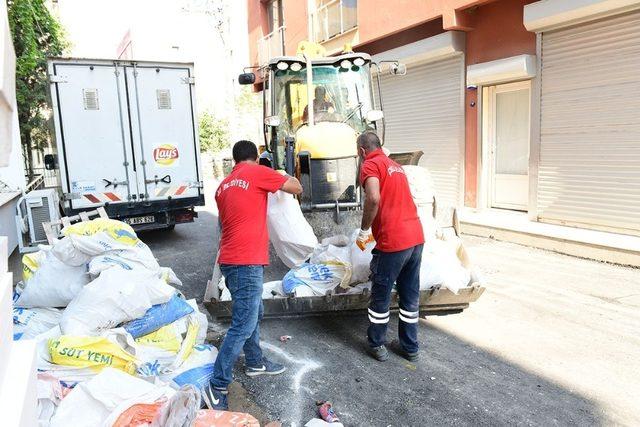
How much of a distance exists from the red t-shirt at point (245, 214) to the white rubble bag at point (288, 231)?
1.38 metres

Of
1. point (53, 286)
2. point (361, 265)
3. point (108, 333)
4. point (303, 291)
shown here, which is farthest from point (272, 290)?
point (53, 286)

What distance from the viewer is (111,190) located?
27.3 feet

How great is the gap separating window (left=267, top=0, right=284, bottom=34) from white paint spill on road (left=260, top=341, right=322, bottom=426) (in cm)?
1652

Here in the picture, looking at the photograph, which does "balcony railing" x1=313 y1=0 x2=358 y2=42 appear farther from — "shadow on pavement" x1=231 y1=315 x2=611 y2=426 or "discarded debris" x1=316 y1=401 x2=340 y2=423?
"discarded debris" x1=316 y1=401 x2=340 y2=423

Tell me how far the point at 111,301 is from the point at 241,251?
39.8 inches

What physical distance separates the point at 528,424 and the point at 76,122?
7372 mm

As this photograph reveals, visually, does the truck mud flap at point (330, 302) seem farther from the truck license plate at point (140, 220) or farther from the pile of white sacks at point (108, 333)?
the truck license plate at point (140, 220)

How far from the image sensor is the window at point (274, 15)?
18969mm

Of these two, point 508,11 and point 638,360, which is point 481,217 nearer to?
point 508,11

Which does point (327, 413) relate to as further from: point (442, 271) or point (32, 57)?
point (32, 57)

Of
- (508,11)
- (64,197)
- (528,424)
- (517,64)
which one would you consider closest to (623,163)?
(517,64)

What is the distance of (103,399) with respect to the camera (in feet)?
8.63

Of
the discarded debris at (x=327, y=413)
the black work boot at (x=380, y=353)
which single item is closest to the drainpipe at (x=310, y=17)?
the black work boot at (x=380, y=353)

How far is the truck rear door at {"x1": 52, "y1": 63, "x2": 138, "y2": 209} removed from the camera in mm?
7855
